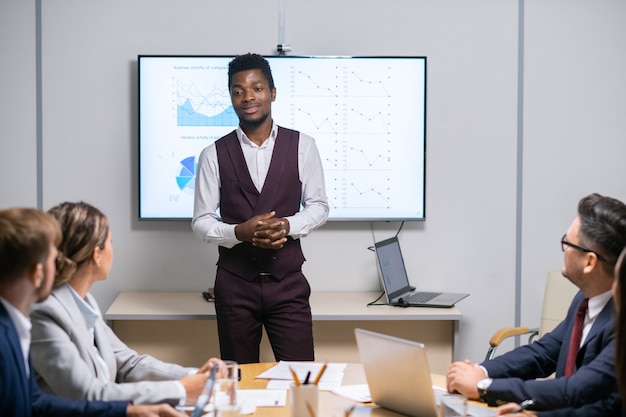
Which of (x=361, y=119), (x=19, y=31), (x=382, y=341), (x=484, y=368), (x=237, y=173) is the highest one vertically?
(x=19, y=31)

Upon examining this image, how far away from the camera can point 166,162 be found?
14.1 ft

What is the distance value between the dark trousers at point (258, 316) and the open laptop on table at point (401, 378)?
1.23 metres

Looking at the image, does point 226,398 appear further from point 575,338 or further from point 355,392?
point 575,338

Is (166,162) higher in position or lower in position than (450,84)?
lower

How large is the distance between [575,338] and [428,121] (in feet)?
7.06

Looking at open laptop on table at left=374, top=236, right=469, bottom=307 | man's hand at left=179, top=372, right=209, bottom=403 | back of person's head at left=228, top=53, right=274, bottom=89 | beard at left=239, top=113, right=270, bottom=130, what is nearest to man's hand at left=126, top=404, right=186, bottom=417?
man's hand at left=179, top=372, right=209, bottom=403

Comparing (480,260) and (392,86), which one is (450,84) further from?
(480,260)

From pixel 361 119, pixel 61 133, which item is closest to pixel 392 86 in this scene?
pixel 361 119

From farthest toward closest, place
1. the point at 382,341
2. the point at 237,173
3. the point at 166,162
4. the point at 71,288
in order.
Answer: the point at 166,162 < the point at 237,173 < the point at 71,288 < the point at 382,341

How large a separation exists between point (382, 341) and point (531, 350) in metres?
0.76

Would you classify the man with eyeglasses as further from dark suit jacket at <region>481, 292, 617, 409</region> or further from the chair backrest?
the chair backrest

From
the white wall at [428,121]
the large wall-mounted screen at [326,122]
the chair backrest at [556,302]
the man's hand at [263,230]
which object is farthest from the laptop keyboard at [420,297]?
the man's hand at [263,230]

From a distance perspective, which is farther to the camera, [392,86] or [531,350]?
[392,86]

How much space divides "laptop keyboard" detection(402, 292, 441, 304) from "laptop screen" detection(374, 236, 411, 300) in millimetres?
59
